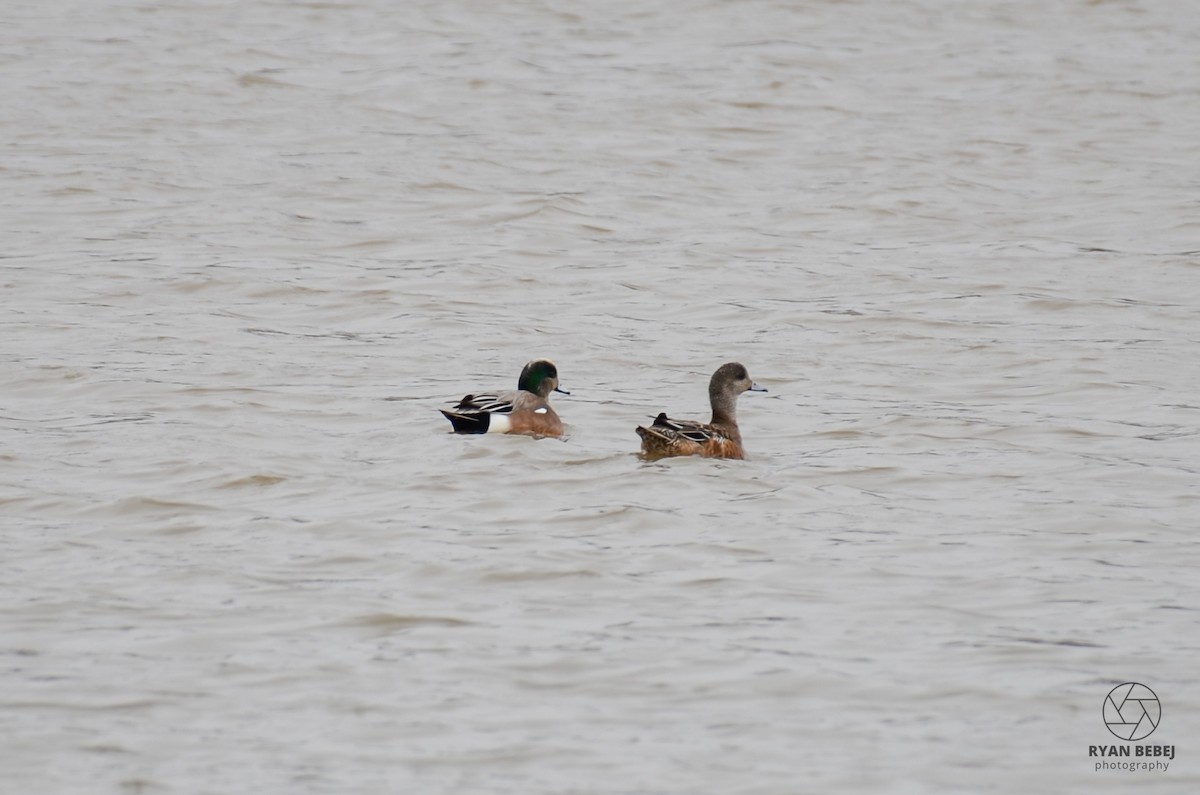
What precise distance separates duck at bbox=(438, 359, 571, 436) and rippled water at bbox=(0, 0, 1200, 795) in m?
0.17

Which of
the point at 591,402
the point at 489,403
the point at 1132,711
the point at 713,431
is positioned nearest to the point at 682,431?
the point at 713,431

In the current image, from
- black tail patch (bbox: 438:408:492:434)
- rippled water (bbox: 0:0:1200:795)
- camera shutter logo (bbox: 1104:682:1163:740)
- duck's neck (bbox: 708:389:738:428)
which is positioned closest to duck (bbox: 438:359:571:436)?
black tail patch (bbox: 438:408:492:434)

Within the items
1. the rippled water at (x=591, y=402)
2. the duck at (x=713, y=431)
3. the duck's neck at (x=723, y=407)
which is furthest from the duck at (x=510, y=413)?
the duck's neck at (x=723, y=407)

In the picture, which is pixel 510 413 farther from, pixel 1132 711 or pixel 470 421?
pixel 1132 711

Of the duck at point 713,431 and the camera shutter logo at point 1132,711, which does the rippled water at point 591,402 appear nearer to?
the camera shutter logo at point 1132,711

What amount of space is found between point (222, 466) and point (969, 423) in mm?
4351

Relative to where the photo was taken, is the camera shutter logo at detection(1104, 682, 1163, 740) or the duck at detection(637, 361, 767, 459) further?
the duck at detection(637, 361, 767, 459)

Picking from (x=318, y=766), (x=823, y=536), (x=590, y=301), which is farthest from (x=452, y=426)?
(x=318, y=766)

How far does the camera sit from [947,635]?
6.76 meters

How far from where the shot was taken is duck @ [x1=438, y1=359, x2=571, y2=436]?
1000 centimetres

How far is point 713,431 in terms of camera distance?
9.62 meters

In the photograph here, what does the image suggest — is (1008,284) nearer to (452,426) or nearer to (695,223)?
(695,223)

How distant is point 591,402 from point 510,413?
1288 millimetres

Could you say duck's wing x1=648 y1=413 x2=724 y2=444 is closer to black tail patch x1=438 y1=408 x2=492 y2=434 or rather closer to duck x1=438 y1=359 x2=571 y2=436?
duck x1=438 y1=359 x2=571 y2=436
